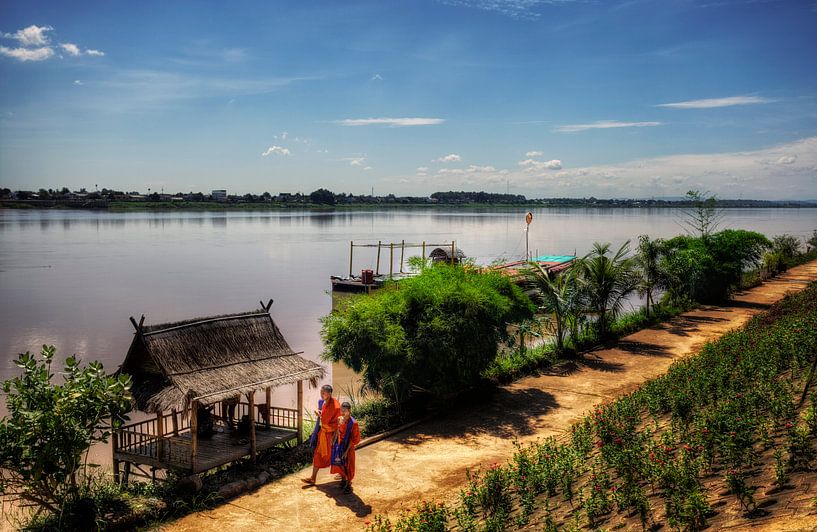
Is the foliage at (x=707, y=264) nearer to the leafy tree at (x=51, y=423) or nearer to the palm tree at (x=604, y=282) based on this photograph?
the palm tree at (x=604, y=282)

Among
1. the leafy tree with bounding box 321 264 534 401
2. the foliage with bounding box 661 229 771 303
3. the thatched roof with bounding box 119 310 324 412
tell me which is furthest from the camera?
the foliage with bounding box 661 229 771 303

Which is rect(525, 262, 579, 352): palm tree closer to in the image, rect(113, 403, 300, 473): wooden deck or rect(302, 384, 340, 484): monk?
rect(113, 403, 300, 473): wooden deck

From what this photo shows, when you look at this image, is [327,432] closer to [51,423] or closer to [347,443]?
[347,443]

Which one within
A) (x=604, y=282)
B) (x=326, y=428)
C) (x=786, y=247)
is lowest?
(x=326, y=428)

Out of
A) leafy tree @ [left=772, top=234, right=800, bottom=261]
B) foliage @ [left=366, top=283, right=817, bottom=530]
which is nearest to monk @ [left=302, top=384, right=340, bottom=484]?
foliage @ [left=366, top=283, right=817, bottom=530]

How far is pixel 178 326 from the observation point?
10.1m

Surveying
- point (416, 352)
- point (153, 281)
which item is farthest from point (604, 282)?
point (153, 281)

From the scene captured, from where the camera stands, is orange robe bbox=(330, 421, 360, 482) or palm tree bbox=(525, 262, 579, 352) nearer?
orange robe bbox=(330, 421, 360, 482)

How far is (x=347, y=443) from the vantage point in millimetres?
8805

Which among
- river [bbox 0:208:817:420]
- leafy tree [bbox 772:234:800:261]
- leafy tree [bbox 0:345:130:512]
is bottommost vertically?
river [bbox 0:208:817:420]

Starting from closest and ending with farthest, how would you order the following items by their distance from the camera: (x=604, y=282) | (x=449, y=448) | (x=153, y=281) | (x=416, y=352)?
1. (x=449, y=448)
2. (x=416, y=352)
3. (x=604, y=282)
4. (x=153, y=281)

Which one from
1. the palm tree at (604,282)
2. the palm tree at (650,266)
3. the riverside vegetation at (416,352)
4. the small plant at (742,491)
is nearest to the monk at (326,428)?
the riverside vegetation at (416,352)

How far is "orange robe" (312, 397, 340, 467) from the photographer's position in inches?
355

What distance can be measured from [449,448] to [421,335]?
7.46ft
